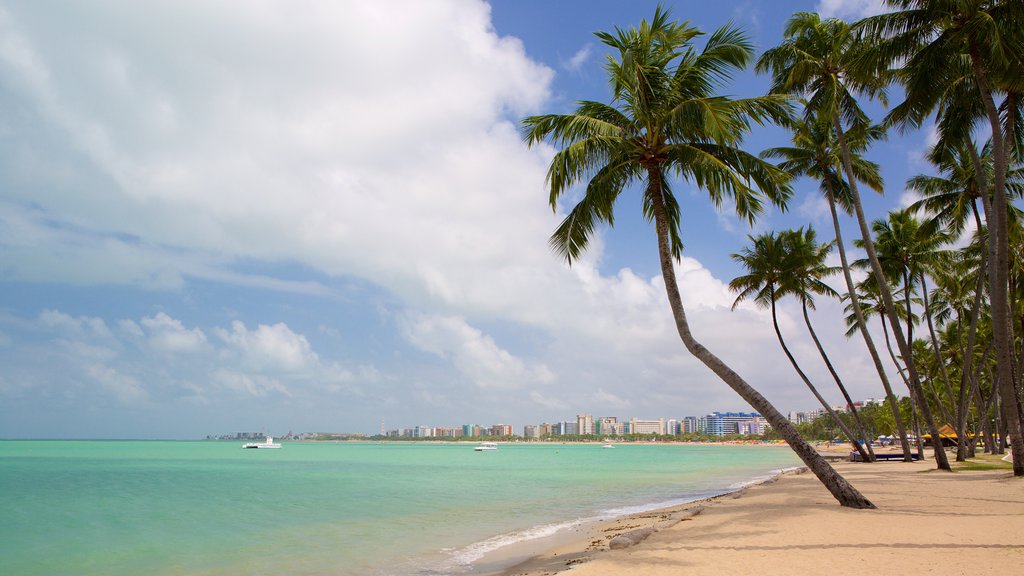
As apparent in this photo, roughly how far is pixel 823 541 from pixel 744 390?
286 cm

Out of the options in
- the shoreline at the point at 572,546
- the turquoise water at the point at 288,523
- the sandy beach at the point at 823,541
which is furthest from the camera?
the turquoise water at the point at 288,523

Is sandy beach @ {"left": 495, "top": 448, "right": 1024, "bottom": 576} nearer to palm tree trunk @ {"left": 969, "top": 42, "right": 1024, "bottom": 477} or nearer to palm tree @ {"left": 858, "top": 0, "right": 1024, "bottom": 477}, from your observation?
palm tree trunk @ {"left": 969, "top": 42, "right": 1024, "bottom": 477}

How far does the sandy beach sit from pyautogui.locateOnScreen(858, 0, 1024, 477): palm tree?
3.59 metres

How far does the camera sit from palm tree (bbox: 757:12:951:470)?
16656 mm

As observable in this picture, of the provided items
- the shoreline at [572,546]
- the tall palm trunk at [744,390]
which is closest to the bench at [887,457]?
the shoreline at [572,546]

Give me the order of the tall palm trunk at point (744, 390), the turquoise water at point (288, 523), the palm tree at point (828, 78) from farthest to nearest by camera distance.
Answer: the palm tree at point (828, 78), the turquoise water at point (288, 523), the tall palm trunk at point (744, 390)

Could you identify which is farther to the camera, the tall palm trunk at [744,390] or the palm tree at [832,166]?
the palm tree at [832,166]

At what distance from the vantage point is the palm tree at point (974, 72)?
11.2 metres

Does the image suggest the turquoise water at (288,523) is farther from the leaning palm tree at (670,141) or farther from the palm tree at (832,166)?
the palm tree at (832,166)

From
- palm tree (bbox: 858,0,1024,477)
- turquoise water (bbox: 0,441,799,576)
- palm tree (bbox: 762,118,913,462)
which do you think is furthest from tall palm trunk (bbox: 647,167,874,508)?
palm tree (bbox: 762,118,913,462)

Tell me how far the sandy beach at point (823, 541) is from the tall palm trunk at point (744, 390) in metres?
0.38

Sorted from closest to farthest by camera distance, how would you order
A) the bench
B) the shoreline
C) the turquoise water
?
1. the shoreline
2. the turquoise water
3. the bench

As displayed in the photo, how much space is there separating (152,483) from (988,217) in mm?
35493

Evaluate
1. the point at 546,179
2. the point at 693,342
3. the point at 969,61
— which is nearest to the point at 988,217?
the point at 969,61
